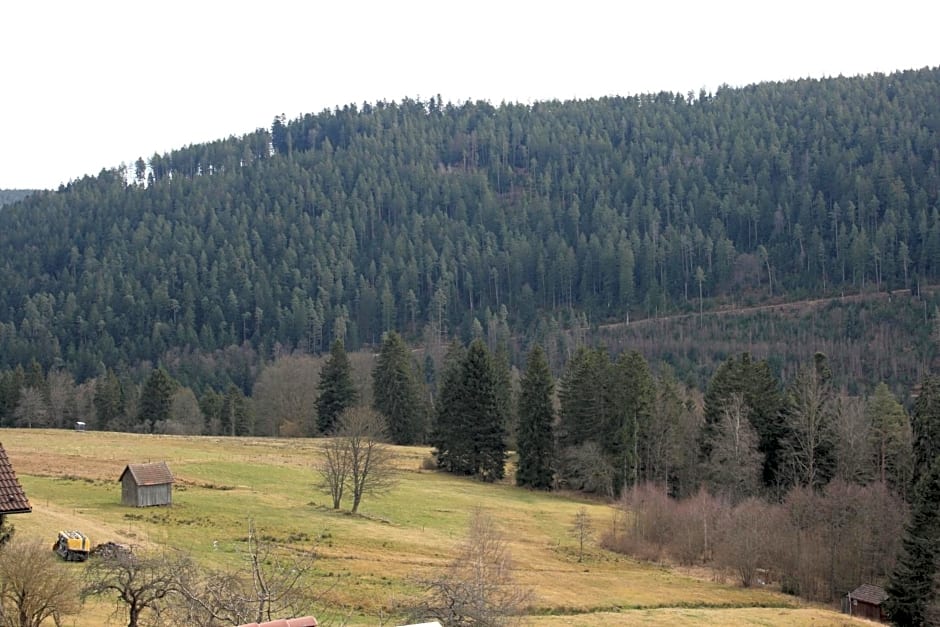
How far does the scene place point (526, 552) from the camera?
56.4 metres

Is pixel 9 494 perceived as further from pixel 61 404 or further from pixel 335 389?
pixel 61 404

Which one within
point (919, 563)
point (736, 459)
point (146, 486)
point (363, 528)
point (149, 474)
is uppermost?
point (149, 474)

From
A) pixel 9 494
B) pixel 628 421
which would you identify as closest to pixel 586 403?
pixel 628 421

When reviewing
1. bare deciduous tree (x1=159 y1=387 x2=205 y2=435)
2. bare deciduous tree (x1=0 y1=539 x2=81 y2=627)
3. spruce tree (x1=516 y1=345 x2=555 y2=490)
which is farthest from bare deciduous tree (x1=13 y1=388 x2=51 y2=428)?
bare deciduous tree (x1=0 y1=539 x2=81 y2=627)

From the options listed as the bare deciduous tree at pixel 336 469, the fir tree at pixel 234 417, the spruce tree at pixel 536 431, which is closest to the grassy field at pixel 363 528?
the bare deciduous tree at pixel 336 469

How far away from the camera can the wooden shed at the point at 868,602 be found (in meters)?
51.5

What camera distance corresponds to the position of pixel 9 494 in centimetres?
2644

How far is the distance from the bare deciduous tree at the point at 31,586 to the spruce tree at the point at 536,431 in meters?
58.7

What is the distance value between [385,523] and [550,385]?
28206 mm

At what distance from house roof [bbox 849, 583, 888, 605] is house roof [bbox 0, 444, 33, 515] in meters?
42.0

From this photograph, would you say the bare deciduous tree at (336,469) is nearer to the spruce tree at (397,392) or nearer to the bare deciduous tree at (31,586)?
the spruce tree at (397,392)

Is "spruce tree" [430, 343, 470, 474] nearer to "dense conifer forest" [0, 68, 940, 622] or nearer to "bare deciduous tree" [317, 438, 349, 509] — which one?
"dense conifer forest" [0, 68, 940, 622]

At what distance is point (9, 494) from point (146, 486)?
2944 centimetres

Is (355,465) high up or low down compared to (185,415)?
up
